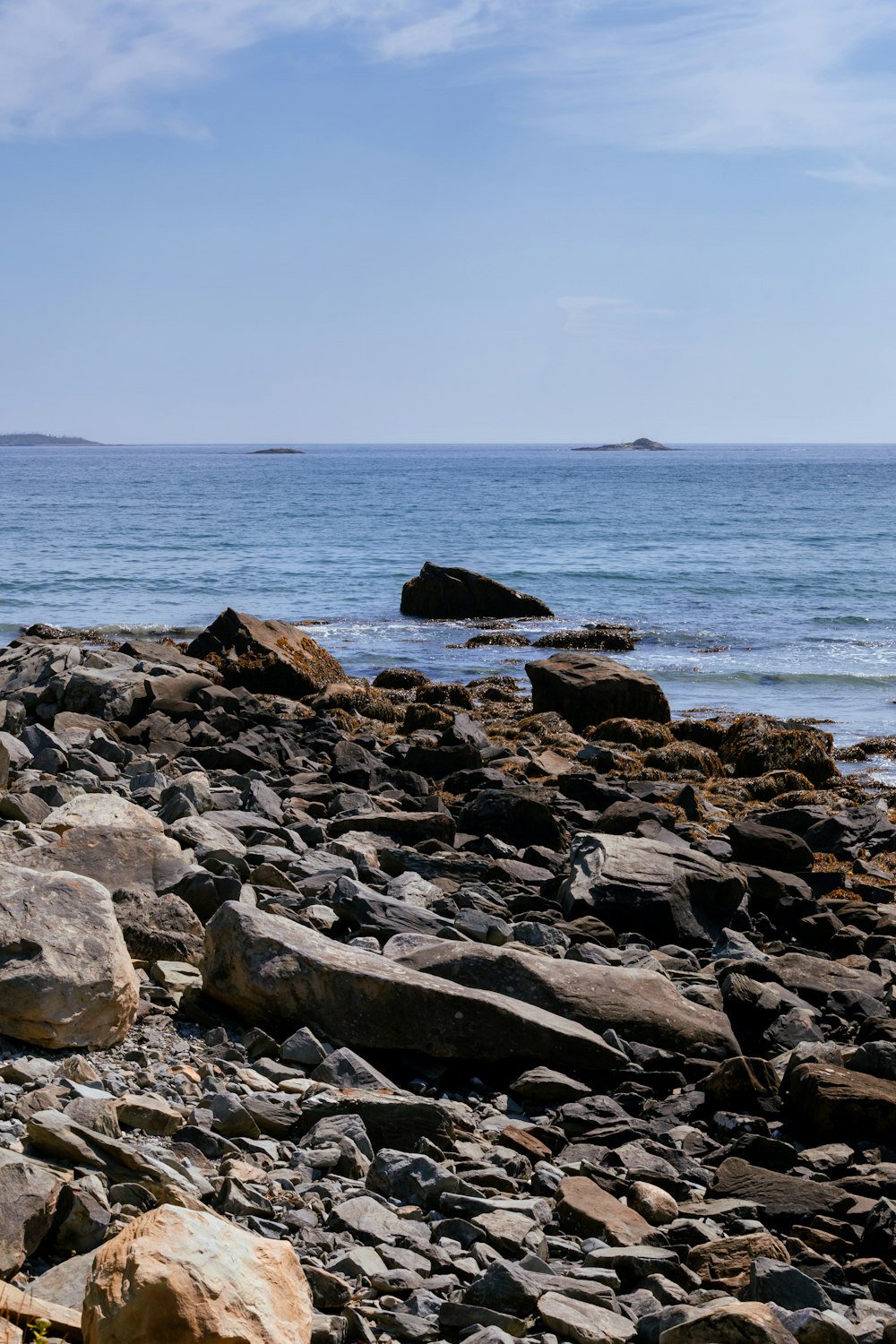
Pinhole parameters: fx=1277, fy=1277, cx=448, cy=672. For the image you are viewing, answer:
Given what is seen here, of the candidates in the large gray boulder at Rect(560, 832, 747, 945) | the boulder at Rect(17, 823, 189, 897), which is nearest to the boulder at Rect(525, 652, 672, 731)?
the large gray boulder at Rect(560, 832, 747, 945)

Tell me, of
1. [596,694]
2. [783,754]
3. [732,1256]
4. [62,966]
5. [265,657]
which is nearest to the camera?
[732,1256]

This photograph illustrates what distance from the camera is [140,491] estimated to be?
94.8 metres

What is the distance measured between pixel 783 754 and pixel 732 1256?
1111 cm

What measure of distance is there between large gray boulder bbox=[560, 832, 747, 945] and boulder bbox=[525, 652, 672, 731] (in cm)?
856

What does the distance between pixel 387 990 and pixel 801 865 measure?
5.63 m

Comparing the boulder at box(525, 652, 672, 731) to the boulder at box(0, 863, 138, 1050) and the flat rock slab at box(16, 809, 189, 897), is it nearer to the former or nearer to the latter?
the flat rock slab at box(16, 809, 189, 897)

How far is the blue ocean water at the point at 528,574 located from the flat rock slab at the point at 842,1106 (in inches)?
504

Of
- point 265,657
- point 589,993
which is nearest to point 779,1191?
point 589,993

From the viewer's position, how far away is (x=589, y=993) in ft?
20.2

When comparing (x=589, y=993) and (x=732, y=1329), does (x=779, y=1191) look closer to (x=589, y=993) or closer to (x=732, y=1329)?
(x=732, y=1329)

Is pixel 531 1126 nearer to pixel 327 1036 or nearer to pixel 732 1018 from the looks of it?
pixel 327 1036

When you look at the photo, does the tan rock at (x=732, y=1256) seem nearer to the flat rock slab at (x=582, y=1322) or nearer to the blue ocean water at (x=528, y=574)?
the flat rock slab at (x=582, y=1322)

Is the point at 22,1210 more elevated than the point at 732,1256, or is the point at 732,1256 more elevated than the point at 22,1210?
the point at 22,1210

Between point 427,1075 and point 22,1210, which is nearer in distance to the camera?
point 22,1210
